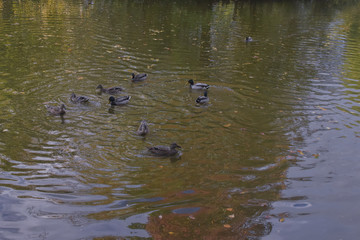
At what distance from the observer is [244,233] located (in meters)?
7.22

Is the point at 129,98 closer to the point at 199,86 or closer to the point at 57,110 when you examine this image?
the point at 57,110

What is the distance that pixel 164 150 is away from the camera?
9.56 m

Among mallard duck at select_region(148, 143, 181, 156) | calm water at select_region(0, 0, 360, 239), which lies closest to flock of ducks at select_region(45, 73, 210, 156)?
mallard duck at select_region(148, 143, 181, 156)

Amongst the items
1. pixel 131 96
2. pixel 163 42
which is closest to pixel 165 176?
pixel 131 96

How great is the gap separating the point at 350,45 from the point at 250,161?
17.5m

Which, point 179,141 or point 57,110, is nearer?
point 179,141

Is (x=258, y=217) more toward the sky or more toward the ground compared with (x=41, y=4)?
more toward the ground

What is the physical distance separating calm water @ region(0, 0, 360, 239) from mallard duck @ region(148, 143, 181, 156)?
0.69 ft

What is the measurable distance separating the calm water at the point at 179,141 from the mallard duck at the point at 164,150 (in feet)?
0.69

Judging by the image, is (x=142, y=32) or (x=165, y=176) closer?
(x=165, y=176)

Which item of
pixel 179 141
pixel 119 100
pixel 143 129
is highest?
pixel 119 100

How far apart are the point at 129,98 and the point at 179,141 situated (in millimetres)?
3329

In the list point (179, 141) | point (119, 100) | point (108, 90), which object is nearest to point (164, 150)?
point (179, 141)

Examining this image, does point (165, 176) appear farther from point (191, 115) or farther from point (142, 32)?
point (142, 32)
